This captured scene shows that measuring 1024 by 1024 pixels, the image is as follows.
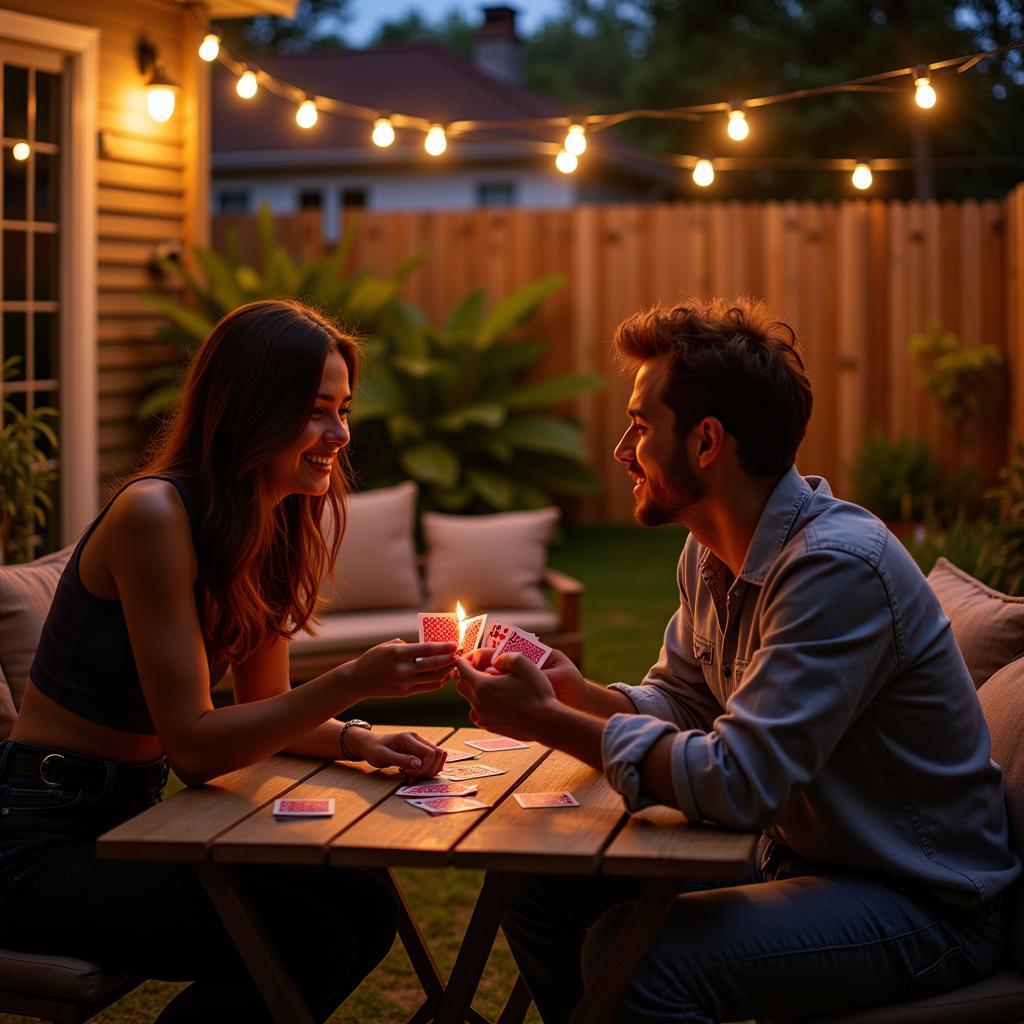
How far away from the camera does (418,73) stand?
79.2ft

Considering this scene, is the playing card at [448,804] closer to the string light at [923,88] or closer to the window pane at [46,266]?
the string light at [923,88]

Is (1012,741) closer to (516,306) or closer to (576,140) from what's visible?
(576,140)

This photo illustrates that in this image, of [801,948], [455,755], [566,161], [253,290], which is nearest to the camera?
[801,948]

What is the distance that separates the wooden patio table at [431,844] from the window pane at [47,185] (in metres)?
5.89

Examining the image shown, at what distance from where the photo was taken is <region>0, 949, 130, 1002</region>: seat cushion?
2430 mm

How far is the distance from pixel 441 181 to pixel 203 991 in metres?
20.7

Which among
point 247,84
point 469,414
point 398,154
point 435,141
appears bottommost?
point 469,414

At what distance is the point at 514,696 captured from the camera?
2.47m

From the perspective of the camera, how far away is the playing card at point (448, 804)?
248 cm

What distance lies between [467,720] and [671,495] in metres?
3.97

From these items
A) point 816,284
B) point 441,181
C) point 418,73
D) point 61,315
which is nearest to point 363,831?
point 61,315

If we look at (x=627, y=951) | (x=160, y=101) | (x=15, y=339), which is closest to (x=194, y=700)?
(x=627, y=951)

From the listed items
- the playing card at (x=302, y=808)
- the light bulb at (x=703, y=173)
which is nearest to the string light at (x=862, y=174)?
the light bulb at (x=703, y=173)

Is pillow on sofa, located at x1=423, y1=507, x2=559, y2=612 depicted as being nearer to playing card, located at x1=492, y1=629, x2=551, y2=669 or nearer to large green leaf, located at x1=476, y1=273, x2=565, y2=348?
playing card, located at x1=492, y1=629, x2=551, y2=669
